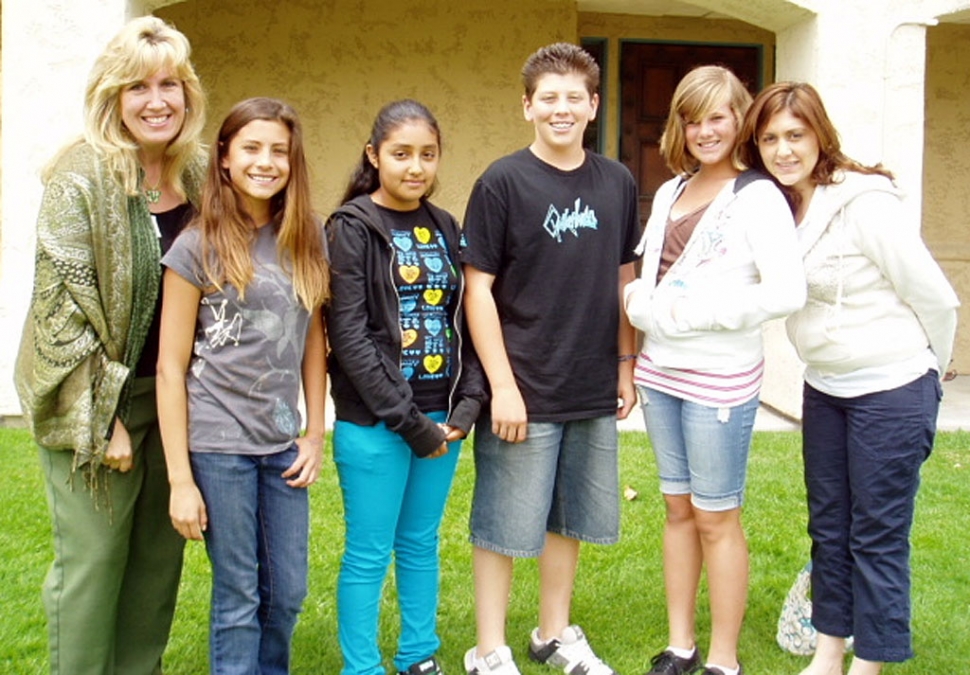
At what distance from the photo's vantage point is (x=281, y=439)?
9.07 ft

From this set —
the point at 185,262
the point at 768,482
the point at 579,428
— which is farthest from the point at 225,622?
the point at 768,482

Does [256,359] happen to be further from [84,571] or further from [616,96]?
[616,96]

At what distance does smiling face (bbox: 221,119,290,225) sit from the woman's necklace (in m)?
0.18

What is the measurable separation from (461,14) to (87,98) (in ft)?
19.7

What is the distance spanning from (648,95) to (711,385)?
633cm

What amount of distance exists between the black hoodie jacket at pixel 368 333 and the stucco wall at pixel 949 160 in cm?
736

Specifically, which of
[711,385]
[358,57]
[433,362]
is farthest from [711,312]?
[358,57]

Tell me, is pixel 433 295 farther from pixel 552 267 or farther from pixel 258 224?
pixel 258 224

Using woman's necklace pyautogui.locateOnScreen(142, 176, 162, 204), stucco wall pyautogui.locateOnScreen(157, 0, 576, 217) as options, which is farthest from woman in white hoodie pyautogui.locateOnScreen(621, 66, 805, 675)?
stucco wall pyautogui.locateOnScreen(157, 0, 576, 217)

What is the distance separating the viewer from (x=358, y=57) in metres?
8.20

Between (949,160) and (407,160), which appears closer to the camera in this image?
(407,160)

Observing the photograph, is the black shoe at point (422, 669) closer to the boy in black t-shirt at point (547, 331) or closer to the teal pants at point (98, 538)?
the boy in black t-shirt at point (547, 331)

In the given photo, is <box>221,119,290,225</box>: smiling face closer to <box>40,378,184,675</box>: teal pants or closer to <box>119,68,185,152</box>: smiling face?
<box>119,68,185,152</box>: smiling face

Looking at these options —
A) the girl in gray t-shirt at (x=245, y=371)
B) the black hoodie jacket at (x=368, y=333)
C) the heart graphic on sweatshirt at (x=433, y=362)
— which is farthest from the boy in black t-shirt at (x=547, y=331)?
the girl in gray t-shirt at (x=245, y=371)
